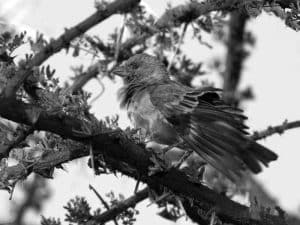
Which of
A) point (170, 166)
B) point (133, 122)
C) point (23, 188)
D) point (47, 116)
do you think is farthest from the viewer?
point (23, 188)

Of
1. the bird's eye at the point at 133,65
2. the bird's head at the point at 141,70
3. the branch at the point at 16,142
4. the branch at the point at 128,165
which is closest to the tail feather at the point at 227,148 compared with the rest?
the branch at the point at 128,165

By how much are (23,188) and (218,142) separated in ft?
9.62

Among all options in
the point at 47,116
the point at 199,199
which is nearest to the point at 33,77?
the point at 47,116

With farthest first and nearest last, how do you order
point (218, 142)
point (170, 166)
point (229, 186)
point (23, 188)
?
point (23, 188) → point (229, 186) → point (218, 142) → point (170, 166)

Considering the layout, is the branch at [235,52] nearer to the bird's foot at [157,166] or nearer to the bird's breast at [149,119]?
the bird's breast at [149,119]

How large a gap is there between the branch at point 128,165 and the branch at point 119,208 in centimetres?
28

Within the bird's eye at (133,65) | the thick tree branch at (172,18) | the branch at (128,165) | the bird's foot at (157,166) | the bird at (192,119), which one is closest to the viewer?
the branch at (128,165)

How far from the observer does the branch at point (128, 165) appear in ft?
10.4

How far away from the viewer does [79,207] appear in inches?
155

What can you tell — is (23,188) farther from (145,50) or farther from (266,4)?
(266,4)

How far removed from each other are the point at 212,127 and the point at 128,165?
0.74 metres

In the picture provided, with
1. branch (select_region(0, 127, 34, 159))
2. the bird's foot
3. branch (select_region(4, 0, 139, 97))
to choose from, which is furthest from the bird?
branch (select_region(0, 127, 34, 159))

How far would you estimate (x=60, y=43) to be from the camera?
322 centimetres

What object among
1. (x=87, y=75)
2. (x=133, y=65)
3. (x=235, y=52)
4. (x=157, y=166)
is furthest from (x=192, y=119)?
(x=235, y=52)
